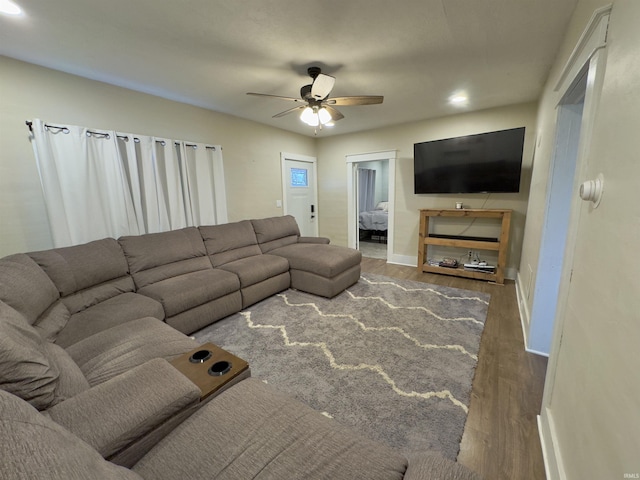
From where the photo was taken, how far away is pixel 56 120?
240cm

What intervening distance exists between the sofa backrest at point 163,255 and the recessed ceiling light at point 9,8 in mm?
1704

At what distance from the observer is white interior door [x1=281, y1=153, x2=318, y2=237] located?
4.90 metres

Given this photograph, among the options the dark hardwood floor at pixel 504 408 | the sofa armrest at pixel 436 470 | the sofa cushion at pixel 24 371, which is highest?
the sofa cushion at pixel 24 371

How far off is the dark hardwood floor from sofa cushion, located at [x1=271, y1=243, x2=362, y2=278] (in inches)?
63.9

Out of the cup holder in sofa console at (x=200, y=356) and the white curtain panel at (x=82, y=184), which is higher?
the white curtain panel at (x=82, y=184)

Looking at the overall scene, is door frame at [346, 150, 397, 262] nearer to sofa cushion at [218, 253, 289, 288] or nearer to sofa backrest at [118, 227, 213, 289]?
sofa cushion at [218, 253, 289, 288]

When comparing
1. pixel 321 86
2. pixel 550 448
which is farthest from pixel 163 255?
pixel 550 448

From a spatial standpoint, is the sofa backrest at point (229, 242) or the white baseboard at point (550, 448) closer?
the white baseboard at point (550, 448)

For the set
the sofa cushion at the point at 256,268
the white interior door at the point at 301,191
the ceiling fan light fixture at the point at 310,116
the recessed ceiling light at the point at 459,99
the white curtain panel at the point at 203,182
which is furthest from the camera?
the white interior door at the point at 301,191

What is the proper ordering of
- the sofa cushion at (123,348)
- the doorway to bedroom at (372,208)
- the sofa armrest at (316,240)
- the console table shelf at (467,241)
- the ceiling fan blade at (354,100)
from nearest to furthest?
the sofa cushion at (123,348), the ceiling fan blade at (354,100), the console table shelf at (467,241), the sofa armrest at (316,240), the doorway to bedroom at (372,208)

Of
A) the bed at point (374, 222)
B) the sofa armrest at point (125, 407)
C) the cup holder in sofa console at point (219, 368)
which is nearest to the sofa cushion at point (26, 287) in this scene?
the sofa armrest at point (125, 407)

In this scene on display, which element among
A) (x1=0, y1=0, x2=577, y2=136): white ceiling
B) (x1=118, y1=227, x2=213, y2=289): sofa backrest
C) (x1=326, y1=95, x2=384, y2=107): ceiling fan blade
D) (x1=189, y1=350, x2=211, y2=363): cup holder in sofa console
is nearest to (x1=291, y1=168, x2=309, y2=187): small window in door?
(x1=0, y1=0, x2=577, y2=136): white ceiling

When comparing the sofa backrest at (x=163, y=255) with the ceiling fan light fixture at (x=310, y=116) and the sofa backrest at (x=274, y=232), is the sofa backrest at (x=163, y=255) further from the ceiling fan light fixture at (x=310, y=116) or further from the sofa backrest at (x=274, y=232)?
the ceiling fan light fixture at (x=310, y=116)

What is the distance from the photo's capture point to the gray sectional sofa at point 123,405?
67cm
